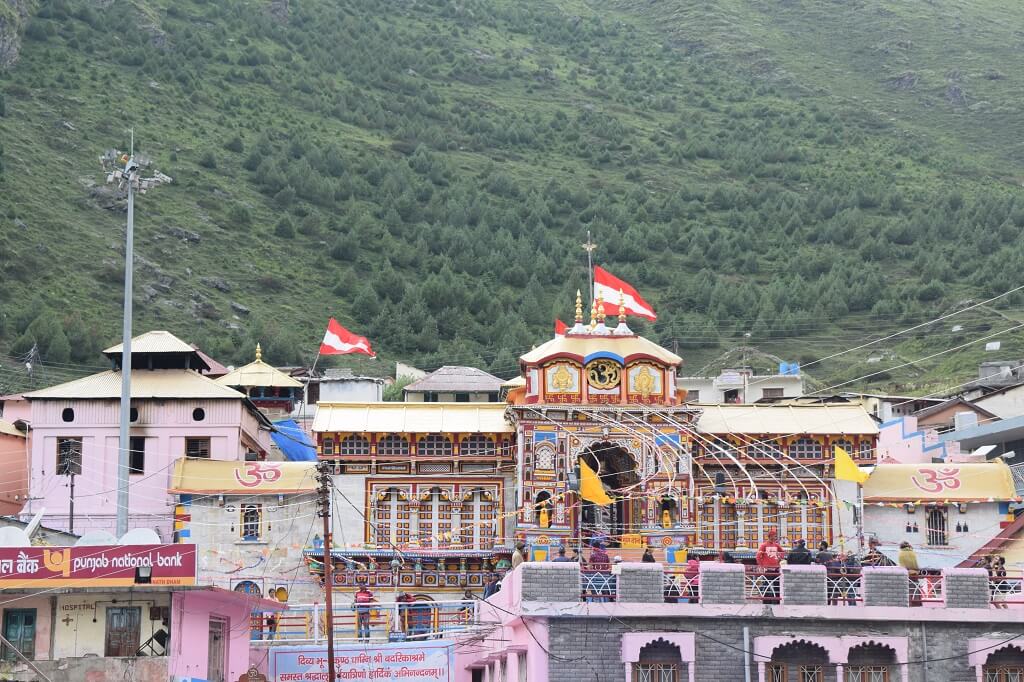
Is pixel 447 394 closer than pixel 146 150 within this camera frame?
Yes

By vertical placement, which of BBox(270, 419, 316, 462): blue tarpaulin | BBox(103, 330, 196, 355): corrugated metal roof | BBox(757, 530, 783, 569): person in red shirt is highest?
BBox(103, 330, 196, 355): corrugated metal roof

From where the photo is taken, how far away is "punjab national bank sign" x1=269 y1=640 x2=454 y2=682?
39.7 m

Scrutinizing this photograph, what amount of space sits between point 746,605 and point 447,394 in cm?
5408

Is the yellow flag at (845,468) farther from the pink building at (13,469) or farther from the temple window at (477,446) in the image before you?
the pink building at (13,469)

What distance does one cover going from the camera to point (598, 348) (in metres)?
54.7

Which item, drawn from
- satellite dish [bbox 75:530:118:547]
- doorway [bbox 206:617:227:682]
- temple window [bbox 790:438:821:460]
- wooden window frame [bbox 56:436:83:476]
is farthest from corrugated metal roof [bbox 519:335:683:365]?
satellite dish [bbox 75:530:118:547]

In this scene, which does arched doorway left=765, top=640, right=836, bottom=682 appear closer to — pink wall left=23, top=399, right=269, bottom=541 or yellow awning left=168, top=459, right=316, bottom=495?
yellow awning left=168, top=459, right=316, bottom=495

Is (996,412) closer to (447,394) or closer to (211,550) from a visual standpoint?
(447,394)

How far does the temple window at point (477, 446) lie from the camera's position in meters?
56.1

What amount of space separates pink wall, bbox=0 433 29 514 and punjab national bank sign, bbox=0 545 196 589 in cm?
2559

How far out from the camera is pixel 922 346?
397 feet

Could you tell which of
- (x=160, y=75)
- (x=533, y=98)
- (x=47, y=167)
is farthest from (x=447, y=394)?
(x=533, y=98)

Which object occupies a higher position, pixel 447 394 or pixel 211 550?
pixel 447 394

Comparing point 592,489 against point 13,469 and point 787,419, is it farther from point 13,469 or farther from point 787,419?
point 13,469
